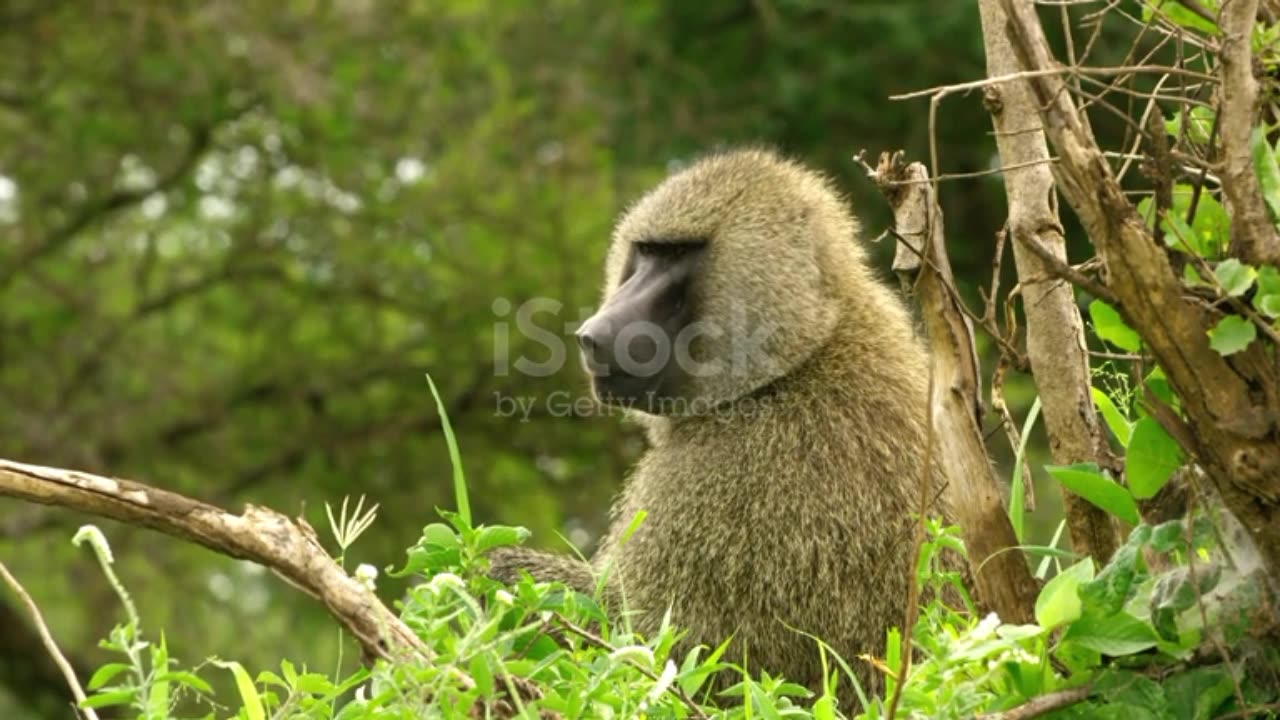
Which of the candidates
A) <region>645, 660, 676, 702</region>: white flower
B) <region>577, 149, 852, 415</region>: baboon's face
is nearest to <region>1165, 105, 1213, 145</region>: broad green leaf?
<region>645, 660, 676, 702</region>: white flower

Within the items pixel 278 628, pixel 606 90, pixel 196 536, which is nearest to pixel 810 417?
pixel 196 536

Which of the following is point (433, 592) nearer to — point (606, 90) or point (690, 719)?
point (690, 719)

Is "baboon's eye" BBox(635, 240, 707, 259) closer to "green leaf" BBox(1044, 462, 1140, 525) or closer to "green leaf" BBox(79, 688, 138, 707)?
"green leaf" BBox(1044, 462, 1140, 525)

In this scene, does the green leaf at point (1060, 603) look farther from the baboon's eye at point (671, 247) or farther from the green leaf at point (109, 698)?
the baboon's eye at point (671, 247)

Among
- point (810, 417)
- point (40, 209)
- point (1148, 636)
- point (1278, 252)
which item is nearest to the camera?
point (1278, 252)

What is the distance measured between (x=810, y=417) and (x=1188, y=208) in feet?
5.72

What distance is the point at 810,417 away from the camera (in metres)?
3.70

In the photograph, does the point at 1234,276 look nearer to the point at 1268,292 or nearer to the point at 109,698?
the point at 1268,292

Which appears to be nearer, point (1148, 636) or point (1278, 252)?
point (1278, 252)

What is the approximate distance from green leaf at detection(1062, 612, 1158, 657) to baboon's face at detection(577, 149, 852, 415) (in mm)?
1887

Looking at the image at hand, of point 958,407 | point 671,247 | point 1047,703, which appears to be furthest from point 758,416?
point 1047,703

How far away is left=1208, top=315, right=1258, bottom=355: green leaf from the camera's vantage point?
189 cm

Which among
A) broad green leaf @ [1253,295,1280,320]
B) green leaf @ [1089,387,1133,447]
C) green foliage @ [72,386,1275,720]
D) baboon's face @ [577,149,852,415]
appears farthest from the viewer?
baboon's face @ [577,149,852,415]

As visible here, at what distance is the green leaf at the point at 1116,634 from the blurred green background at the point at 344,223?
20.7 feet
